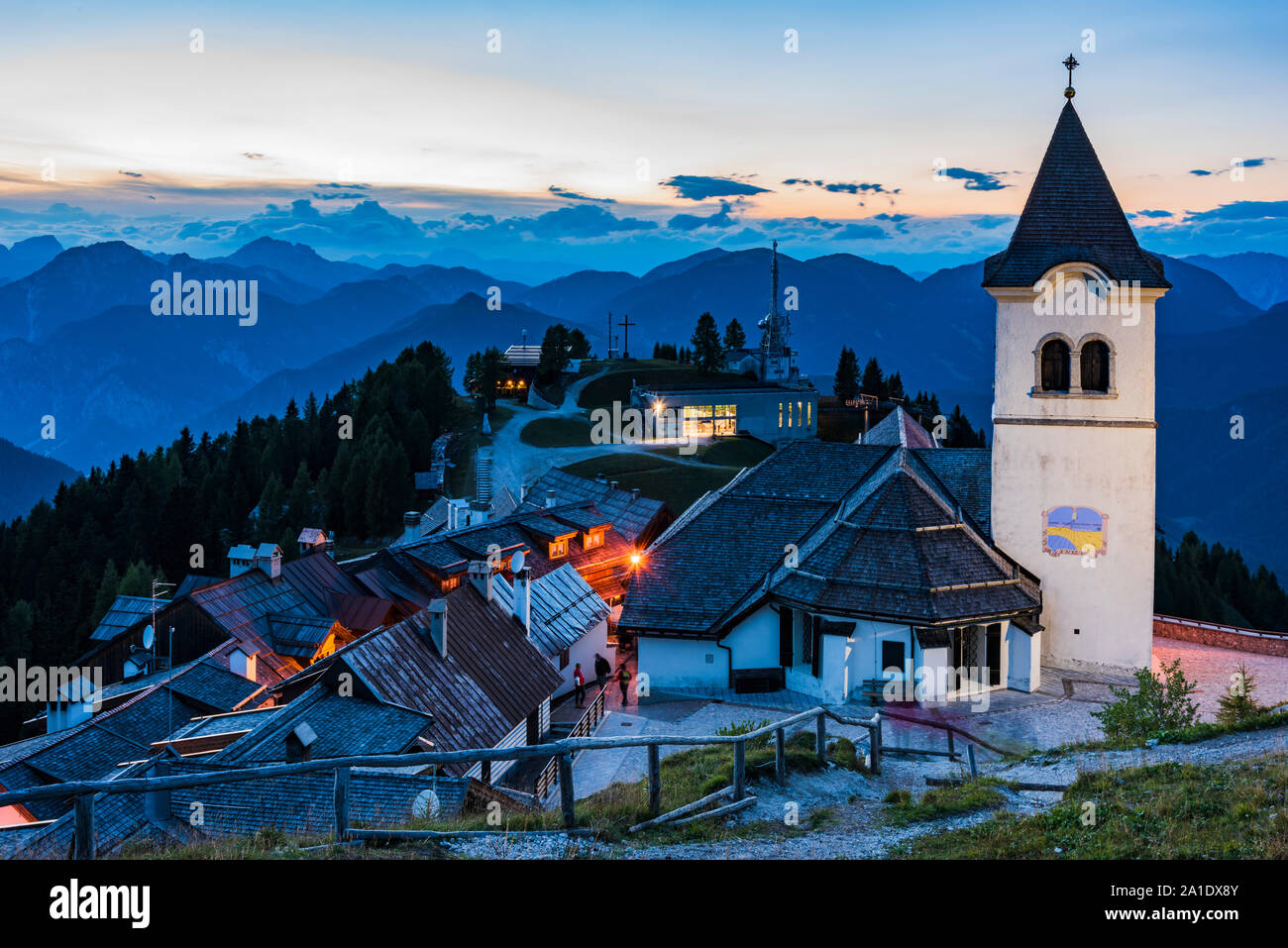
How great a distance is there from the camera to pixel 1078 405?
3391 cm

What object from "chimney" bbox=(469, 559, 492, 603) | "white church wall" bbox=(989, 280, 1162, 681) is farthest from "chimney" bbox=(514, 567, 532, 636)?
"white church wall" bbox=(989, 280, 1162, 681)

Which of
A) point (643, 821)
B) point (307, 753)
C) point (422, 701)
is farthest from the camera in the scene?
point (422, 701)

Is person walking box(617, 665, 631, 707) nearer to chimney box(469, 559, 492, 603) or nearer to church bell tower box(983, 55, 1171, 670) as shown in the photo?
chimney box(469, 559, 492, 603)

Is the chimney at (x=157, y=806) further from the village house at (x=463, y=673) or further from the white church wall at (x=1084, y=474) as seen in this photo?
the white church wall at (x=1084, y=474)

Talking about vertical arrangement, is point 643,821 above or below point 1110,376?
below

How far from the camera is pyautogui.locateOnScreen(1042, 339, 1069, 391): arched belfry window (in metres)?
34.1

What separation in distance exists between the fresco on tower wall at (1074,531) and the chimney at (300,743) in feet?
79.6

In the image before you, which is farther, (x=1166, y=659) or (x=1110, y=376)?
(x=1166, y=659)

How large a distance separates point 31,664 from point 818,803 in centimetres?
7629

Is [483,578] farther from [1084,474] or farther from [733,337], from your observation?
[733,337]

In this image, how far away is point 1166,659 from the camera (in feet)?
118

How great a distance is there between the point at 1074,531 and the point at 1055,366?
559cm
